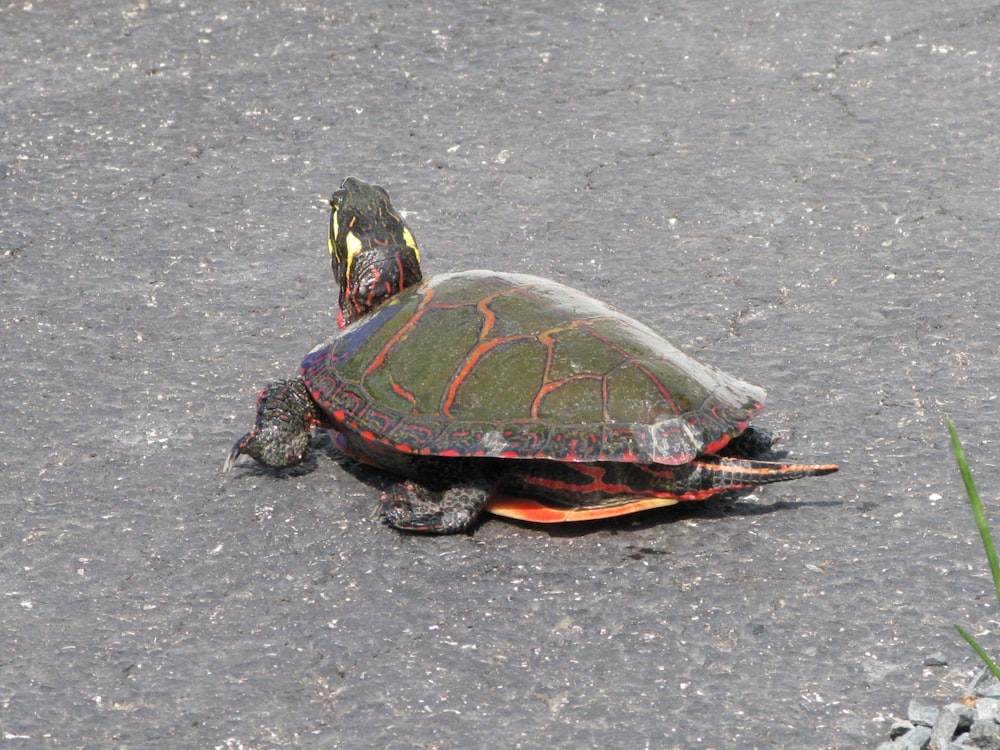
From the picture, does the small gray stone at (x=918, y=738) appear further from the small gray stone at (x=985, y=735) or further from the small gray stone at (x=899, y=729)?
the small gray stone at (x=985, y=735)

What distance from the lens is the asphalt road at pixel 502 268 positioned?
355 cm

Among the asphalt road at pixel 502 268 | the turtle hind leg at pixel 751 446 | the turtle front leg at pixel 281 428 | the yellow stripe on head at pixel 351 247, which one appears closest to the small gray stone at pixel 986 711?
the asphalt road at pixel 502 268

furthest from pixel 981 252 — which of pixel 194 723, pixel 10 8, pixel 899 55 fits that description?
pixel 10 8

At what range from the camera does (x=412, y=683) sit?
11.7ft

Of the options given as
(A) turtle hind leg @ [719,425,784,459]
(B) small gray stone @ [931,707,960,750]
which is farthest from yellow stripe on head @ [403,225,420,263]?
(B) small gray stone @ [931,707,960,750]

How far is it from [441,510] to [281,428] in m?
0.74

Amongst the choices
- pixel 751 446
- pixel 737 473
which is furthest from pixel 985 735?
pixel 751 446

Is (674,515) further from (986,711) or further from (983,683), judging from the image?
(986,711)

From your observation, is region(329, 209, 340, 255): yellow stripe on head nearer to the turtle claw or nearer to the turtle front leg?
the turtle front leg

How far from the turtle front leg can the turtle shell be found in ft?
0.31

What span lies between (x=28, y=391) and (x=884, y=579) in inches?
137

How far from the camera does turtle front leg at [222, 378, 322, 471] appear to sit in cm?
451

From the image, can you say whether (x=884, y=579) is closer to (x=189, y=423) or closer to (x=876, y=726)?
(x=876, y=726)

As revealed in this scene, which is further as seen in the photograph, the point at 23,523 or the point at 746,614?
the point at 23,523
